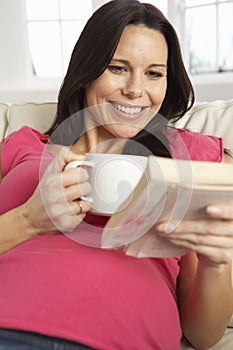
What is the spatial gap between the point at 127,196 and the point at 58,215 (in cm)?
16

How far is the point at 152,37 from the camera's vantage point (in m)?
1.10

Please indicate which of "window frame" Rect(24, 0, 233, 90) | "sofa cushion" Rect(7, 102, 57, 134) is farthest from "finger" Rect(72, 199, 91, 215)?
"window frame" Rect(24, 0, 233, 90)

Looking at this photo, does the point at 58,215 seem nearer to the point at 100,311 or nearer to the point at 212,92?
the point at 100,311

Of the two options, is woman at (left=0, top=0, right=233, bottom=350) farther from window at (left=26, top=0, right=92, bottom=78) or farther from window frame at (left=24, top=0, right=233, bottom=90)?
window at (left=26, top=0, right=92, bottom=78)

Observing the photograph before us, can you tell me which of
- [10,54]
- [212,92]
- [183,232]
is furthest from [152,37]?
[10,54]

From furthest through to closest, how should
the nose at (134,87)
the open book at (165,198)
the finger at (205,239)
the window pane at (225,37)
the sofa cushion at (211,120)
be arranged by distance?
the window pane at (225,37), the sofa cushion at (211,120), the nose at (134,87), the finger at (205,239), the open book at (165,198)

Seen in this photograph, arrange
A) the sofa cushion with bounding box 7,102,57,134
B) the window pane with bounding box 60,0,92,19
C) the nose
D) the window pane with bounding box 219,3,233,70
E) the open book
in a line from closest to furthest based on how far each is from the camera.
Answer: the open book
the nose
the sofa cushion with bounding box 7,102,57,134
the window pane with bounding box 219,3,233,70
the window pane with bounding box 60,0,92,19

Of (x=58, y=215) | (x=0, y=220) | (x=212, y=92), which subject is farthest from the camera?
(x=212, y=92)

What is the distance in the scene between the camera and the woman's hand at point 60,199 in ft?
2.51

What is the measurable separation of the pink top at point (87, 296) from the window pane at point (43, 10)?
7.81 feet

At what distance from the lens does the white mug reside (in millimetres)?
713

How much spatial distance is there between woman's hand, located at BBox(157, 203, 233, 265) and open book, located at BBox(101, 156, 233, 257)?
1 centimetres

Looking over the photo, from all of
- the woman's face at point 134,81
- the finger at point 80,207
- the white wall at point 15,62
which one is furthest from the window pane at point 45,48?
the finger at point 80,207

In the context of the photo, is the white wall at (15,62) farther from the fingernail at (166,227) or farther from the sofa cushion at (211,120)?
the fingernail at (166,227)
